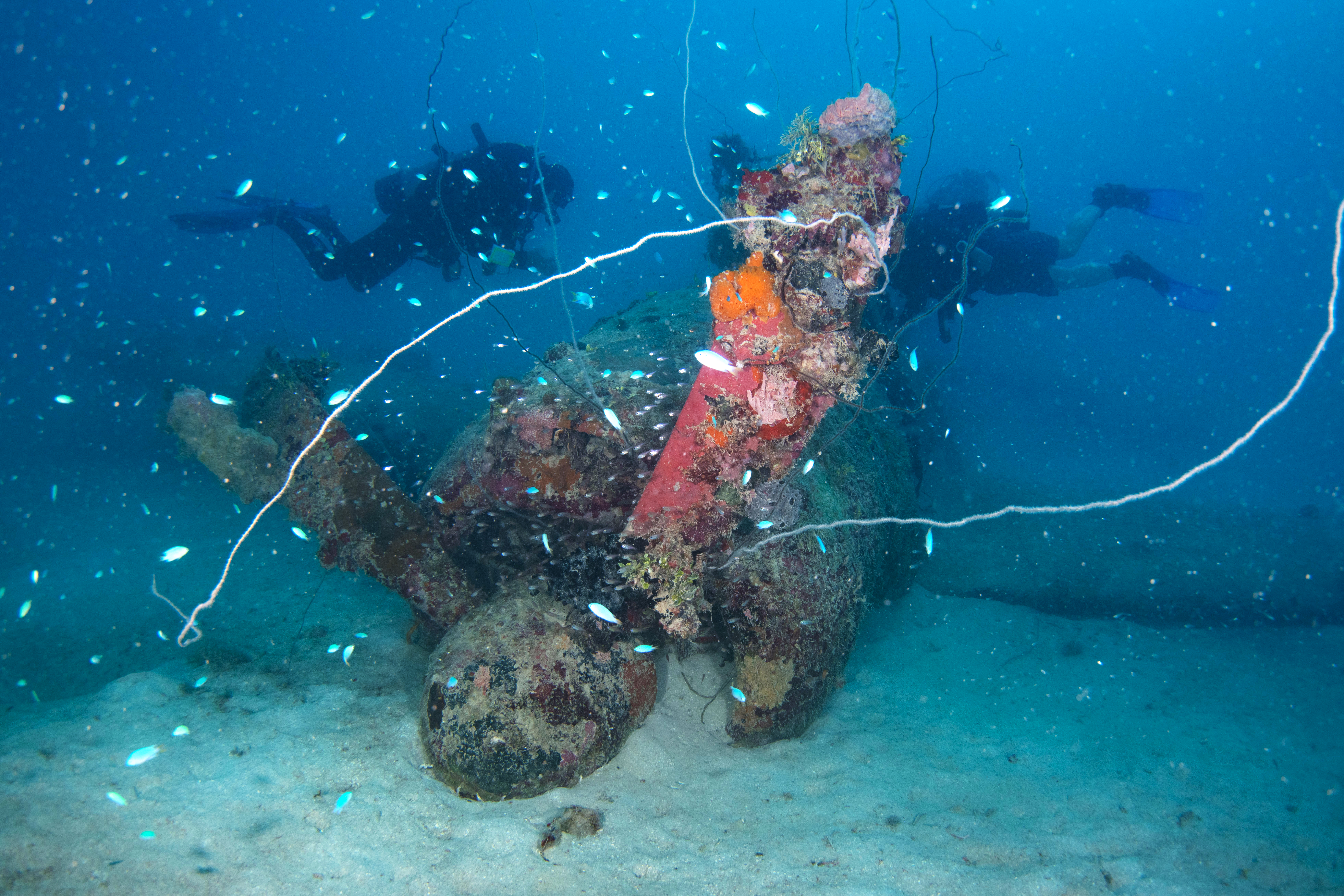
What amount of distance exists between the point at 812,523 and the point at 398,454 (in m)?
8.85

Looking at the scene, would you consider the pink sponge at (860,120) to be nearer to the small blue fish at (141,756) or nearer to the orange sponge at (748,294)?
the orange sponge at (748,294)

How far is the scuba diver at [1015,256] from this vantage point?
988 cm

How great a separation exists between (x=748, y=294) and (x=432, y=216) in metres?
9.85

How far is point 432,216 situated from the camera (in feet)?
34.3

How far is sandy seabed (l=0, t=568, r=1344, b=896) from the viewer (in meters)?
2.86

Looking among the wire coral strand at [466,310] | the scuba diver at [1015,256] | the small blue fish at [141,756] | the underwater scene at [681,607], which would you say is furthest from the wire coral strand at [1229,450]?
the scuba diver at [1015,256]

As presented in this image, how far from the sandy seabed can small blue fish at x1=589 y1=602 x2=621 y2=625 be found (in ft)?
4.00

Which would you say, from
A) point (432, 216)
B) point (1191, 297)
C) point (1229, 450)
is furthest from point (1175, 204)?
point (432, 216)

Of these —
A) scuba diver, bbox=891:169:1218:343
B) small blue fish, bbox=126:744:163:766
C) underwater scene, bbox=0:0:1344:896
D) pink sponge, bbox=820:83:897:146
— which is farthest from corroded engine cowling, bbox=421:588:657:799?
scuba diver, bbox=891:169:1218:343

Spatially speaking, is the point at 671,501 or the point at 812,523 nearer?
the point at 671,501

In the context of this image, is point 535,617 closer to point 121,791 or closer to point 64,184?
point 121,791

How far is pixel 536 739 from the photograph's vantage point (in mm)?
3475

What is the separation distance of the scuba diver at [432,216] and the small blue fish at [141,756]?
859cm

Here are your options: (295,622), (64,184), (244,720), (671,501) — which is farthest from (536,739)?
(64,184)
